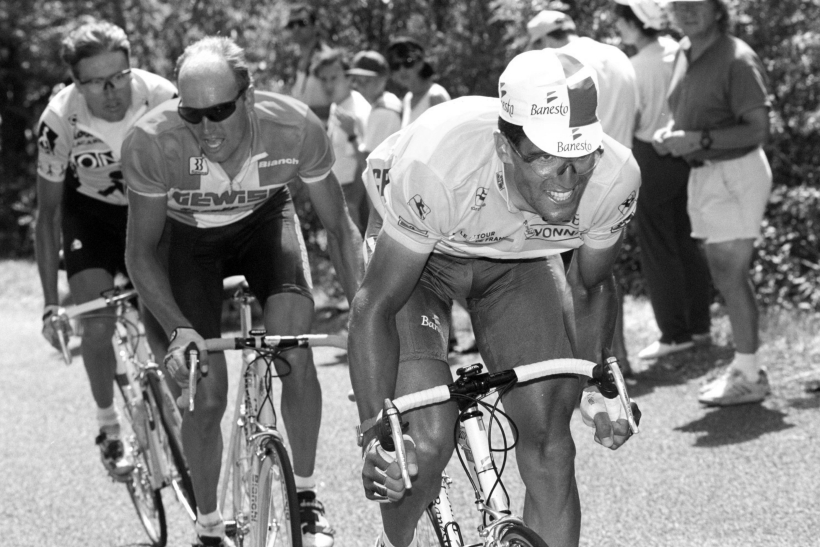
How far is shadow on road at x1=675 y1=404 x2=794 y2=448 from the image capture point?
656cm

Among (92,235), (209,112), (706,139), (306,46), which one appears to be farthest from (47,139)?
(306,46)

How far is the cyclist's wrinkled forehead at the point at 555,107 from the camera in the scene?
329 centimetres

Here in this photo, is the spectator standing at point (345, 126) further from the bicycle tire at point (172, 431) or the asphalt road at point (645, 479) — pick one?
the bicycle tire at point (172, 431)

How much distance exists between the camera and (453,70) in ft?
36.9

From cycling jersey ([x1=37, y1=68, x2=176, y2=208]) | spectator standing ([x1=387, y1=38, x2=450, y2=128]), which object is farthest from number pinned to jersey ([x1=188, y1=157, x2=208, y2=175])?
spectator standing ([x1=387, y1=38, x2=450, y2=128])

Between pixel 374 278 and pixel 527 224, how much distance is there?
561 millimetres

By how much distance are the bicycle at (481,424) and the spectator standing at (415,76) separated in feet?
17.7

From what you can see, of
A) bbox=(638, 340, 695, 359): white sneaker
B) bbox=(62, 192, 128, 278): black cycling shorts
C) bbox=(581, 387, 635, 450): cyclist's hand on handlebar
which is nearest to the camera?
bbox=(581, 387, 635, 450): cyclist's hand on handlebar

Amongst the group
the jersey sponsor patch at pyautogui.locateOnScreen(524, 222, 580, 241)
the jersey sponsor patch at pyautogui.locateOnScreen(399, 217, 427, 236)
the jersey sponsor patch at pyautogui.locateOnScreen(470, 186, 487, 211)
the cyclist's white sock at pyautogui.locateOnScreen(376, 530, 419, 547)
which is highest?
the jersey sponsor patch at pyautogui.locateOnScreen(470, 186, 487, 211)

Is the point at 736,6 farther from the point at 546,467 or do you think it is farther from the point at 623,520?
the point at 546,467

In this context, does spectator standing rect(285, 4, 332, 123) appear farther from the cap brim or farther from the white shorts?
the white shorts

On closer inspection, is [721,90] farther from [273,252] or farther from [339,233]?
[273,252]

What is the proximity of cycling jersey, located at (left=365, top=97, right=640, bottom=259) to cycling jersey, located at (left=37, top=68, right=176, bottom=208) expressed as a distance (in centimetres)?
266

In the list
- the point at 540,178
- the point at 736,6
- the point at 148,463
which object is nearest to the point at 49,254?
the point at 148,463
